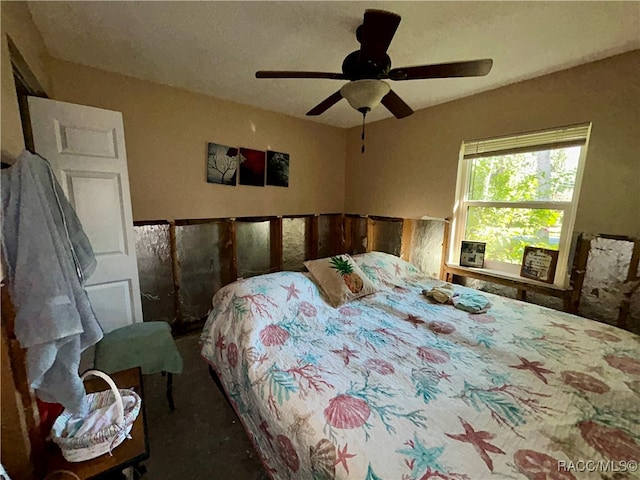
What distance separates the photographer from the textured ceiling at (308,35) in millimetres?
1361

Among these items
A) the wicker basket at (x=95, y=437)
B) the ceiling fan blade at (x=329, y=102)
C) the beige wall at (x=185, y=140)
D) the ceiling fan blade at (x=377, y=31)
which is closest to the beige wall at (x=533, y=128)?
the ceiling fan blade at (x=329, y=102)

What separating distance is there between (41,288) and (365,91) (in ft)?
5.23

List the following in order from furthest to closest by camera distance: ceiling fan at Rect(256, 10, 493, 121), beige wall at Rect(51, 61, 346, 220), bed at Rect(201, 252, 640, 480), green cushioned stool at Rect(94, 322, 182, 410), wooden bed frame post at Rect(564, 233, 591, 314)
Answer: beige wall at Rect(51, 61, 346, 220), wooden bed frame post at Rect(564, 233, 591, 314), green cushioned stool at Rect(94, 322, 182, 410), ceiling fan at Rect(256, 10, 493, 121), bed at Rect(201, 252, 640, 480)

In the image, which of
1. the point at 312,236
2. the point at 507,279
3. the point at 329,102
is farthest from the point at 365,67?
the point at 312,236

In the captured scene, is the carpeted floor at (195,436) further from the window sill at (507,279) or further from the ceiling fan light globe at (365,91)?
the window sill at (507,279)

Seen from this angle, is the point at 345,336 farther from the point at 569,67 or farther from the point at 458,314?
the point at 569,67

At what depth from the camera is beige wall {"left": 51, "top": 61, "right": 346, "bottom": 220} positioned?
208 centimetres

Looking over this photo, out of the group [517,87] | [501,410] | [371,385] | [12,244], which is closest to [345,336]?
[371,385]

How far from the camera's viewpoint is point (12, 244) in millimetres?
814

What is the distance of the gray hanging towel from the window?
2.87m

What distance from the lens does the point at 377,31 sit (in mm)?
1155

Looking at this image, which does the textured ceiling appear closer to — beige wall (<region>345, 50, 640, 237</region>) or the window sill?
beige wall (<region>345, 50, 640, 237</region>)

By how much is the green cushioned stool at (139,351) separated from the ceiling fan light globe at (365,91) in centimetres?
189

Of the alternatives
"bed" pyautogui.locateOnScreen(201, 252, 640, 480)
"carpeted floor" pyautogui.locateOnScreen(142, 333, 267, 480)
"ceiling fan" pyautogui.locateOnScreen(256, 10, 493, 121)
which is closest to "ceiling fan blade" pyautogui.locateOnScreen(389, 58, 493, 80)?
"ceiling fan" pyautogui.locateOnScreen(256, 10, 493, 121)
